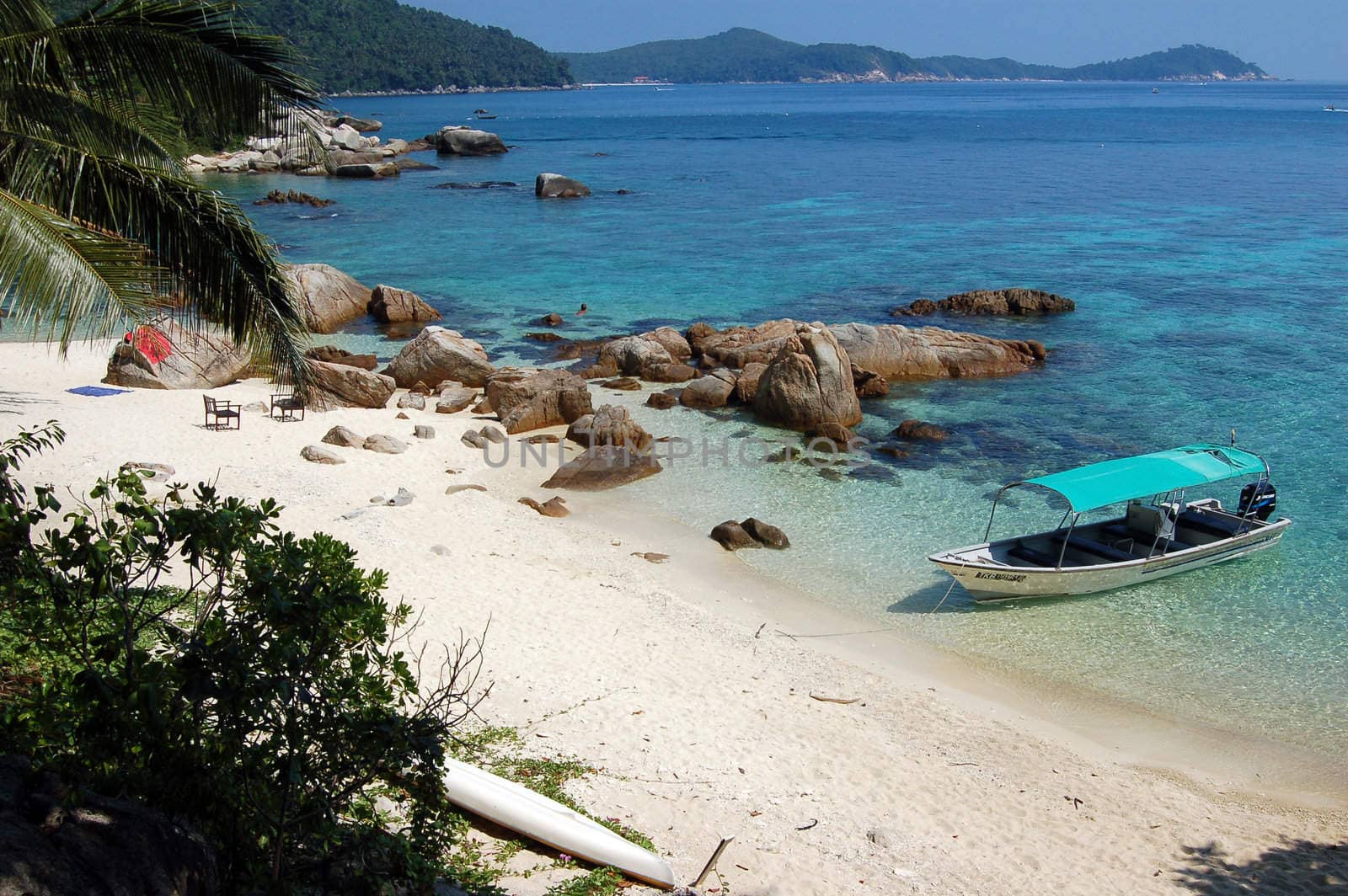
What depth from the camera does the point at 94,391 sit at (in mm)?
20734

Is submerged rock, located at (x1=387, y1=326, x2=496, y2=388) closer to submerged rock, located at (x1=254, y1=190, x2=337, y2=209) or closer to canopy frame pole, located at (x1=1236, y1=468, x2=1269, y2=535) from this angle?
canopy frame pole, located at (x1=1236, y1=468, x2=1269, y2=535)

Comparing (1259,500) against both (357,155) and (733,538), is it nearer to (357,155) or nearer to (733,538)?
(733,538)

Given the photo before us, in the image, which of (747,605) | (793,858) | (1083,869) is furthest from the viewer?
(747,605)

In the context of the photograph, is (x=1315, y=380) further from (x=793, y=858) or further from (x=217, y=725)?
(x=217, y=725)

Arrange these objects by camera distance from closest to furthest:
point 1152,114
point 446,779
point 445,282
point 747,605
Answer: point 446,779 < point 747,605 < point 445,282 < point 1152,114

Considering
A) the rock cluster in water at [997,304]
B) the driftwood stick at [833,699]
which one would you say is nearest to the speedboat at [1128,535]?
the driftwood stick at [833,699]

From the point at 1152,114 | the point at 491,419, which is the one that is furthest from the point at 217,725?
the point at 1152,114

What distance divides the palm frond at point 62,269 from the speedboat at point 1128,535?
1081 centimetres

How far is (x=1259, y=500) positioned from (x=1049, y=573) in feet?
16.4

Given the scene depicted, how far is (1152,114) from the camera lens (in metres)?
153

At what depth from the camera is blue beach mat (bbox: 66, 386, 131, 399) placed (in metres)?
20.6

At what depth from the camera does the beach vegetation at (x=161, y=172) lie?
8.77 meters

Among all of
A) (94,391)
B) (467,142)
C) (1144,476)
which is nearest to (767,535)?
(1144,476)

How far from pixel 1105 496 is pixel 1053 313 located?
2033 centimetres
